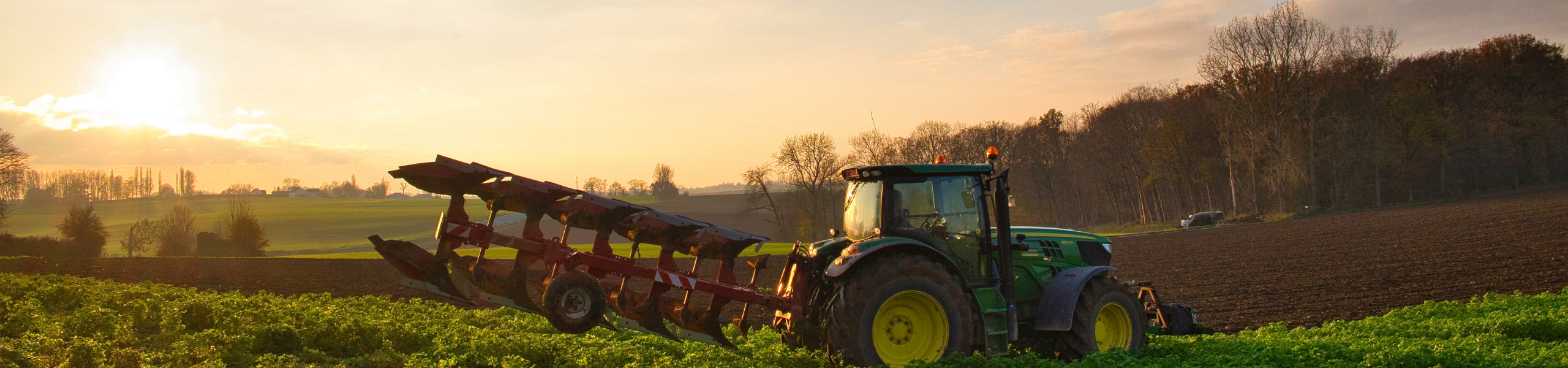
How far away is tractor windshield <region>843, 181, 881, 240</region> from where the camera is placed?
7.86 metres

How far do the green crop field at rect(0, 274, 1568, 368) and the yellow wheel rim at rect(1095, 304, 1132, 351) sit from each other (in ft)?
0.91

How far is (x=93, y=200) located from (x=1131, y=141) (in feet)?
370

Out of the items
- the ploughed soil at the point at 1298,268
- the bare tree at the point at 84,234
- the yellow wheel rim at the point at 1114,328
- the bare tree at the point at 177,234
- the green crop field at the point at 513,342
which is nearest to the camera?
the green crop field at the point at 513,342

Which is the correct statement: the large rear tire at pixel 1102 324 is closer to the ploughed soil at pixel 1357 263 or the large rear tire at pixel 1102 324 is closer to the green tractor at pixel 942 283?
the green tractor at pixel 942 283

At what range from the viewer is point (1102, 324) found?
8.66m

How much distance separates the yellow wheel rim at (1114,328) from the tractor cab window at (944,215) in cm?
156

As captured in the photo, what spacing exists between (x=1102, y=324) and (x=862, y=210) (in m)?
2.74

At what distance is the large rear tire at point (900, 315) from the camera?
6785 mm

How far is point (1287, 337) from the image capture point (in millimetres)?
9734

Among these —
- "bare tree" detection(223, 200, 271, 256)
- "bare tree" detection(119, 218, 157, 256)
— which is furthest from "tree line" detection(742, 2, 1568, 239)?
"bare tree" detection(119, 218, 157, 256)

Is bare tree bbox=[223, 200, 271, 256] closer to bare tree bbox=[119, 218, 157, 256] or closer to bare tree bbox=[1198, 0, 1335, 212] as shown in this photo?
bare tree bbox=[119, 218, 157, 256]

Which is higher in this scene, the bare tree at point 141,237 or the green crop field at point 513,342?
the bare tree at point 141,237

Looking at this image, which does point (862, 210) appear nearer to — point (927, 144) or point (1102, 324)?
point (1102, 324)

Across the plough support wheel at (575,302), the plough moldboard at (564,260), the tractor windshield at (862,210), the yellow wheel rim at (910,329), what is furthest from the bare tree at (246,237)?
the yellow wheel rim at (910,329)
